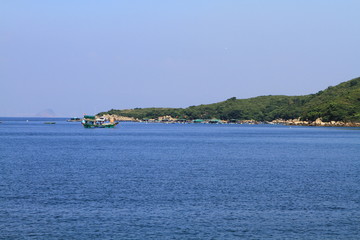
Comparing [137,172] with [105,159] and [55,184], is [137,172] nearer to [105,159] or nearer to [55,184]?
[55,184]

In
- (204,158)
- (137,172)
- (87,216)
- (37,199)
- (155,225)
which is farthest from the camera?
(204,158)

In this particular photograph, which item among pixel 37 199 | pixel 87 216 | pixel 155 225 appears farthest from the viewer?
pixel 37 199

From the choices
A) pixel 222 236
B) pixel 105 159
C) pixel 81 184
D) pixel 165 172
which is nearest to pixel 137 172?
pixel 165 172

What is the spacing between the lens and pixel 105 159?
9338cm

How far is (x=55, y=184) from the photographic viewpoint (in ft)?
192

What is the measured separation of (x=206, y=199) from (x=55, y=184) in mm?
18548

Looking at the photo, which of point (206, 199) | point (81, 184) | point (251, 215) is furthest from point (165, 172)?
point (251, 215)

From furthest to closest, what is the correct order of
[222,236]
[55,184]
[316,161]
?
[316,161]
[55,184]
[222,236]

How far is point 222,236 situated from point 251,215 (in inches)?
271

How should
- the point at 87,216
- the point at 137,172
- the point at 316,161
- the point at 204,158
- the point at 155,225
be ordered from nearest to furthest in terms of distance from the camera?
the point at 155,225 < the point at 87,216 < the point at 137,172 < the point at 316,161 < the point at 204,158

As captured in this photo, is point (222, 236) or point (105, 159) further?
point (105, 159)

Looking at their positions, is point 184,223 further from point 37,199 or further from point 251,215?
point 37,199

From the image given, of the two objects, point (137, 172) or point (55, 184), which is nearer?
point (55, 184)

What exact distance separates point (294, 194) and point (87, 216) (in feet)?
71.3
